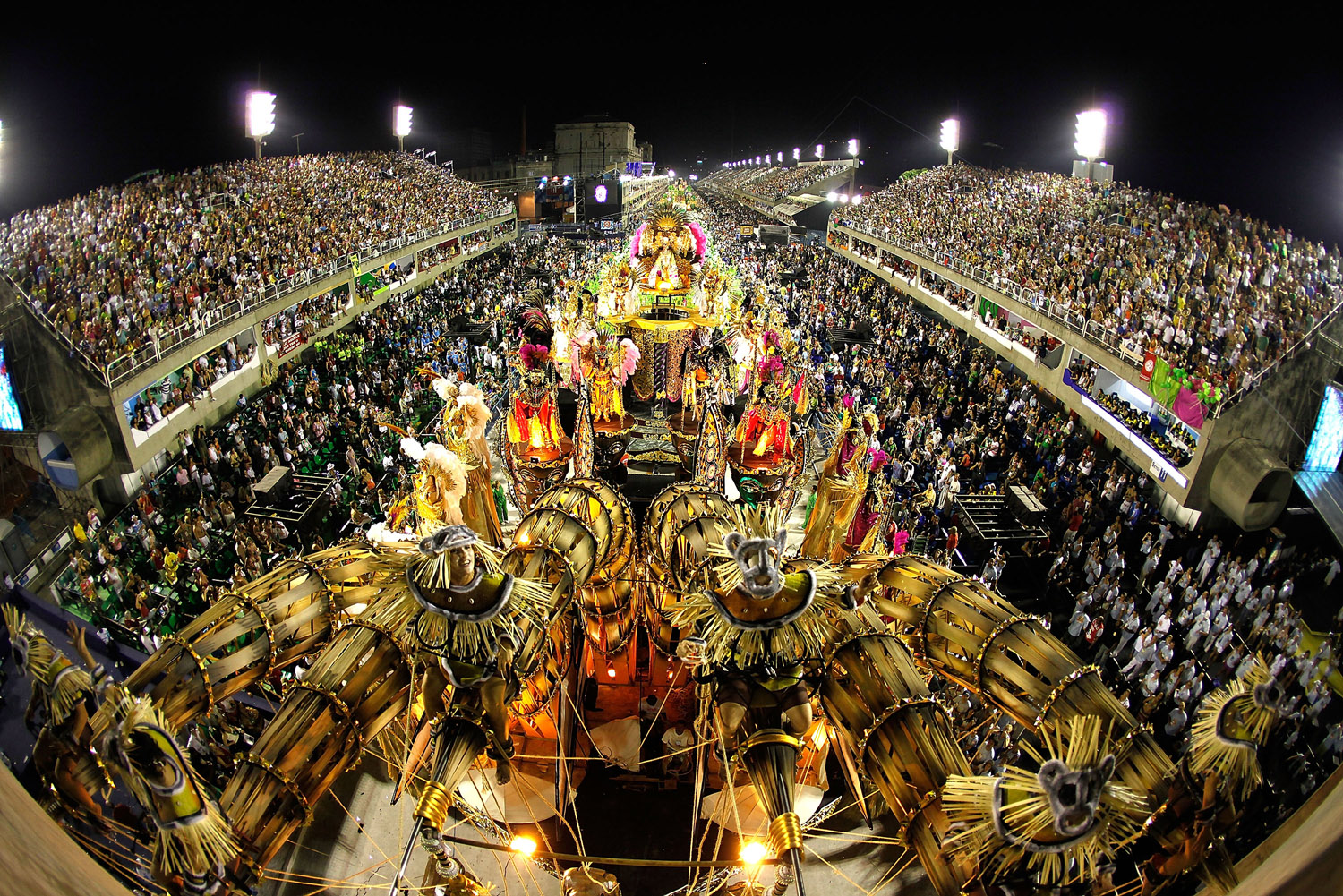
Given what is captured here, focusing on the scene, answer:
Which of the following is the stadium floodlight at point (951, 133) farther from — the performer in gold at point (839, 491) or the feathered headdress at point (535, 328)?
the performer in gold at point (839, 491)

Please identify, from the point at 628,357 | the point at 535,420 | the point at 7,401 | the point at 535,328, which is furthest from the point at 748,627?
the point at 535,328

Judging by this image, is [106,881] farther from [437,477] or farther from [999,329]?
[999,329]

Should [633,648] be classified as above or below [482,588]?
below

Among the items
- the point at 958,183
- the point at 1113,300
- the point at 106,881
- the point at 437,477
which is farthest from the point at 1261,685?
the point at 958,183

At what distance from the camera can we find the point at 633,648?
7.86m

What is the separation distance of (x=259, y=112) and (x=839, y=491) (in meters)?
33.0

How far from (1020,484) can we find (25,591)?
55.3 feet

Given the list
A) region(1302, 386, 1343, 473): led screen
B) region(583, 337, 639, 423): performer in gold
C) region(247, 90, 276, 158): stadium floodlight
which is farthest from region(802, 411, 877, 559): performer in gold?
region(247, 90, 276, 158): stadium floodlight

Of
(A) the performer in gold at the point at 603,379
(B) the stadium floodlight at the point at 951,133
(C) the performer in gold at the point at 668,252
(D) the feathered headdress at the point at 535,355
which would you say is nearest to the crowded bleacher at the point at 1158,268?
(C) the performer in gold at the point at 668,252

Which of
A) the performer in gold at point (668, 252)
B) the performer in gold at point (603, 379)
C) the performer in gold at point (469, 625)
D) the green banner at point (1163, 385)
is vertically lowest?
the performer in gold at point (469, 625)

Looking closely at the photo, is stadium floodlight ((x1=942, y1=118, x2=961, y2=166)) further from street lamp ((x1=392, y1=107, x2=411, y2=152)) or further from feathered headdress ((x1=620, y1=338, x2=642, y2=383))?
feathered headdress ((x1=620, y1=338, x2=642, y2=383))

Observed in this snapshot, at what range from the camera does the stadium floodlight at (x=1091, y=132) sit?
29125mm

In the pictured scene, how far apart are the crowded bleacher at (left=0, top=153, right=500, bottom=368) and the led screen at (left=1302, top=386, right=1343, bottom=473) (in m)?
20.7

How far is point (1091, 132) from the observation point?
2953 centimetres
